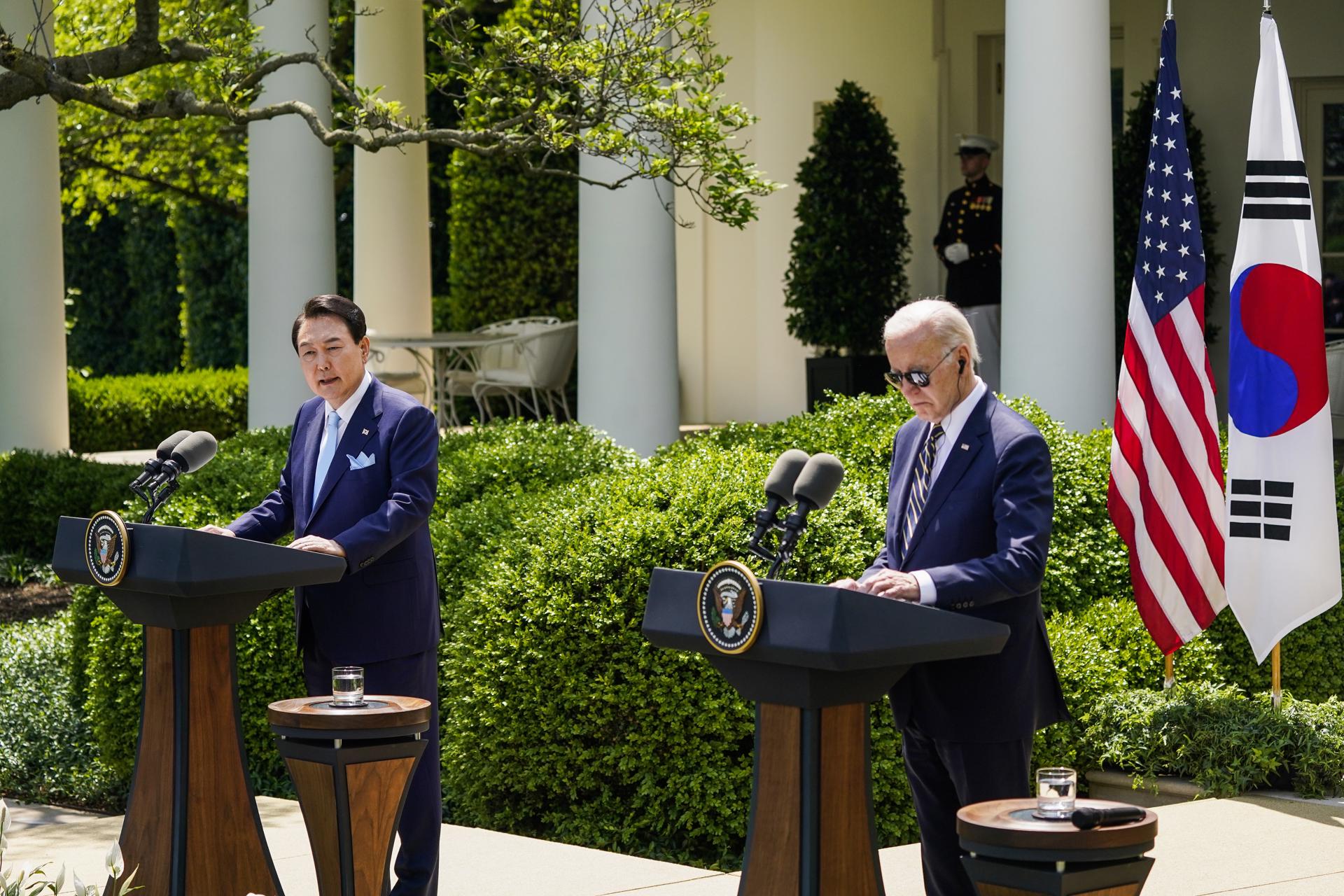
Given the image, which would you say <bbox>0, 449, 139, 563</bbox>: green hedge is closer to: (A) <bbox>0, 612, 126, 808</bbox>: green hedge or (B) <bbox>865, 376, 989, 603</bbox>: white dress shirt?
(A) <bbox>0, 612, 126, 808</bbox>: green hedge

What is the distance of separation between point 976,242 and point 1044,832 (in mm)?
10676

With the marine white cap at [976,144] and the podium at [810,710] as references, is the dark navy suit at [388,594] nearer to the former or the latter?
the podium at [810,710]

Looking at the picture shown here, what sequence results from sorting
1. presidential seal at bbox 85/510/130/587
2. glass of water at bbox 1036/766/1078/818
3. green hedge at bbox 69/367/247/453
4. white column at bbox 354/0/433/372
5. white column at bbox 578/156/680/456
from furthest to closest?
1. green hedge at bbox 69/367/247/453
2. white column at bbox 354/0/433/372
3. white column at bbox 578/156/680/456
4. presidential seal at bbox 85/510/130/587
5. glass of water at bbox 1036/766/1078/818

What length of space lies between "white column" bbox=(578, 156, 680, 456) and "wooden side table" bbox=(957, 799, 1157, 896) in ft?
23.8

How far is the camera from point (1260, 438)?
672cm

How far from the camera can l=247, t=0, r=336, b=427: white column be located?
39.0ft

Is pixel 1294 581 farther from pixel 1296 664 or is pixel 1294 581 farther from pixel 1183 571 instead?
pixel 1296 664

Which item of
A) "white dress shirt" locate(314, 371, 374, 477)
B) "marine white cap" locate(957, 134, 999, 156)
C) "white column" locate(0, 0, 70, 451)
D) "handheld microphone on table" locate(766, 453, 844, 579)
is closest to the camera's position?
"handheld microphone on table" locate(766, 453, 844, 579)

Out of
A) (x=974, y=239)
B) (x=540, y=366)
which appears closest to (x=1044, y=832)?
(x=974, y=239)

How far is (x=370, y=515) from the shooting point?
4473 mm

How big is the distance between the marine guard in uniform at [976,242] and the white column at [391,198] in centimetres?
501

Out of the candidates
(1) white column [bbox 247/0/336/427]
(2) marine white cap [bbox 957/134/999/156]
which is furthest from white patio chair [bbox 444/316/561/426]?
(2) marine white cap [bbox 957/134/999/156]

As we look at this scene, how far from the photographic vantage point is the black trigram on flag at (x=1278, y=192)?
22.2ft

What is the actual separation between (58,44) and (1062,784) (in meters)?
14.5
